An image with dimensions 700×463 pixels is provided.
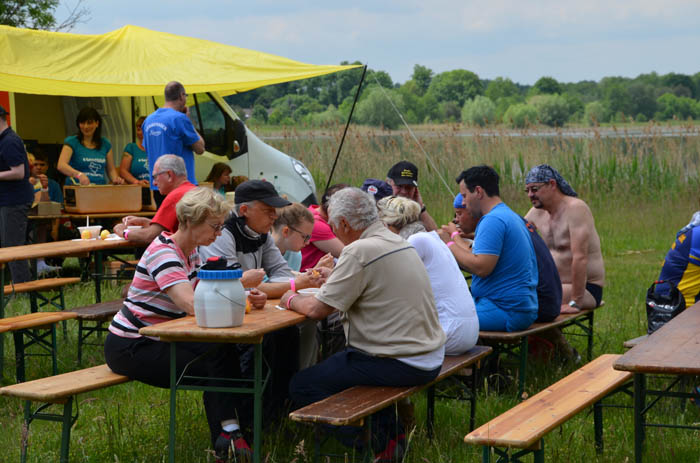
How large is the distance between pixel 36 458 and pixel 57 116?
287 inches

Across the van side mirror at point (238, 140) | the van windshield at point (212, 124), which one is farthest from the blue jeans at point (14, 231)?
the van side mirror at point (238, 140)

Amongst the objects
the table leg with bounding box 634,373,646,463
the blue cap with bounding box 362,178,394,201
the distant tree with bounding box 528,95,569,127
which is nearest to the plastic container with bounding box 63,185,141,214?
the blue cap with bounding box 362,178,394,201

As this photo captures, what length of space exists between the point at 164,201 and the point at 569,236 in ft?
9.33

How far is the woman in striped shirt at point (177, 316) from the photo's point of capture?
410 cm

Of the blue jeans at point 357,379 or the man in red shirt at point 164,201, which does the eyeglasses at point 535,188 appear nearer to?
the man in red shirt at point 164,201

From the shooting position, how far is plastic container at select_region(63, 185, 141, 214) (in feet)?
28.4

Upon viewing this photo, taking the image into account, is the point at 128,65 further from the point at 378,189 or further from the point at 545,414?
the point at 545,414

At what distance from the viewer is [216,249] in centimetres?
473

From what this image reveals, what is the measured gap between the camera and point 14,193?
25.8 ft

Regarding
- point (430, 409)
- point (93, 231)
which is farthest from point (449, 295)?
point (93, 231)

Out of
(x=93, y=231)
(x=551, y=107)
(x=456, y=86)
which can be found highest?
(x=456, y=86)

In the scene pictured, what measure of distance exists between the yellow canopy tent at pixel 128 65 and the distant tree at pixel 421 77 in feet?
189

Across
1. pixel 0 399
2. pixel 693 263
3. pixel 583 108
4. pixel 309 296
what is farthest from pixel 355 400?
pixel 583 108

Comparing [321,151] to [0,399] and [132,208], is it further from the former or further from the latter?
[0,399]
